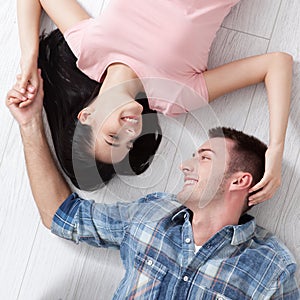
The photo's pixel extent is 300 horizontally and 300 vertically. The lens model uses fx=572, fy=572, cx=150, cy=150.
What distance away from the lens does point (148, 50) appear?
49.6 inches

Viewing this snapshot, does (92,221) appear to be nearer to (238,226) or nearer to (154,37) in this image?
(238,226)

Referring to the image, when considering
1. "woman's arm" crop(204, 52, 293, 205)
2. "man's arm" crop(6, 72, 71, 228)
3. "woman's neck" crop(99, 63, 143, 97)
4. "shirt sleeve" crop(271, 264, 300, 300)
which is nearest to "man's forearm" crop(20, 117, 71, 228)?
"man's arm" crop(6, 72, 71, 228)

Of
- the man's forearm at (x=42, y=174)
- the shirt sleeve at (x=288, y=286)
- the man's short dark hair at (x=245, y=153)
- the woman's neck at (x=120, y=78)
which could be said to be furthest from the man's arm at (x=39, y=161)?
the shirt sleeve at (x=288, y=286)

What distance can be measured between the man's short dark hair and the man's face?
0.05 feet

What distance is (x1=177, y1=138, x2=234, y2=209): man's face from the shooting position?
1124 mm

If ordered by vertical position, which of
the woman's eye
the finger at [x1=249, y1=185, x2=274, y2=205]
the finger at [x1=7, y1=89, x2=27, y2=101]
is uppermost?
the finger at [x1=7, y1=89, x2=27, y2=101]

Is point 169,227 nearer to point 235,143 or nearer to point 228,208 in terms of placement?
point 228,208

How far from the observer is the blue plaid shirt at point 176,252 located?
3.92 ft

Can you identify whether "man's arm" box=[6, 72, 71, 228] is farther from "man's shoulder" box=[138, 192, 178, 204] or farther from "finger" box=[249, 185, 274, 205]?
"finger" box=[249, 185, 274, 205]

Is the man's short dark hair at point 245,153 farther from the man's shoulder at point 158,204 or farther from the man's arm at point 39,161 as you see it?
the man's arm at point 39,161

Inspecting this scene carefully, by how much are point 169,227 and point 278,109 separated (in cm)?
35

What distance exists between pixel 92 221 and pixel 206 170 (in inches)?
11.8

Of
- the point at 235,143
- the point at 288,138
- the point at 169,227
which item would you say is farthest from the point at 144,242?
the point at 288,138

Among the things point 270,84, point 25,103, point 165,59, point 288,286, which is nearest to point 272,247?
point 288,286
